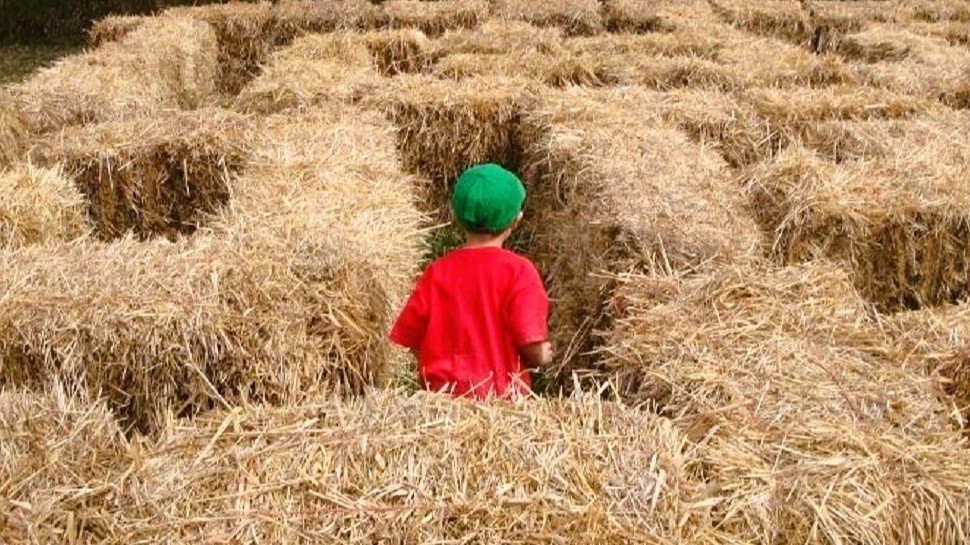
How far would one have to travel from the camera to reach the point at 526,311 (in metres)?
4.03

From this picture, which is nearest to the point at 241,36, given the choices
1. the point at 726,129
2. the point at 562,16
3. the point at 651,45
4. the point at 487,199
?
the point at 562,16

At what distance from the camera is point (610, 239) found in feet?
17.7

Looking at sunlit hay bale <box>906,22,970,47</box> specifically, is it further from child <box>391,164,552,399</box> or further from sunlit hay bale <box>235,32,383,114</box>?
child <box>391,164,552,399</box>

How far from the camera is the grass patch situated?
47.7ft

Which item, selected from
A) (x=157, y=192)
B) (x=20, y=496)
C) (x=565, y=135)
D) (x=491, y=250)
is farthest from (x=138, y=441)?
(x=565, y=135)

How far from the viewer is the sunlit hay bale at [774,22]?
12.3 meters

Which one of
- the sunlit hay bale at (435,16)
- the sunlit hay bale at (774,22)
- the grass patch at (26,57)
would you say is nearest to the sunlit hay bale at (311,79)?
the sunlit hay bale at (435,16)

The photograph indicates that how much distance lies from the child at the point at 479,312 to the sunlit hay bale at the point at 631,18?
8.75m

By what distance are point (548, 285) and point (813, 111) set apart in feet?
9.06

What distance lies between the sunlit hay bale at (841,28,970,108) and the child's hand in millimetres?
6088

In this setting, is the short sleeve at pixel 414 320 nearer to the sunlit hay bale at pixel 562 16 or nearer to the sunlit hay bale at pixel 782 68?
the sunlit hay bale at pixel 782 68

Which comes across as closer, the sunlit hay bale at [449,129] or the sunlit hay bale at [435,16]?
the sunlit hay bale at [449,129]

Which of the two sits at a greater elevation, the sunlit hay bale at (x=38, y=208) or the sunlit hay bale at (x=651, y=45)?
the sunlit hay bale at (x=38, y=208)

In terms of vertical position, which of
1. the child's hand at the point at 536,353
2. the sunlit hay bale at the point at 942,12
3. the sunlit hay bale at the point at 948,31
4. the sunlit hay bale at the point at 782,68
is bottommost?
the sunlit hay bale at the point at 942,12
